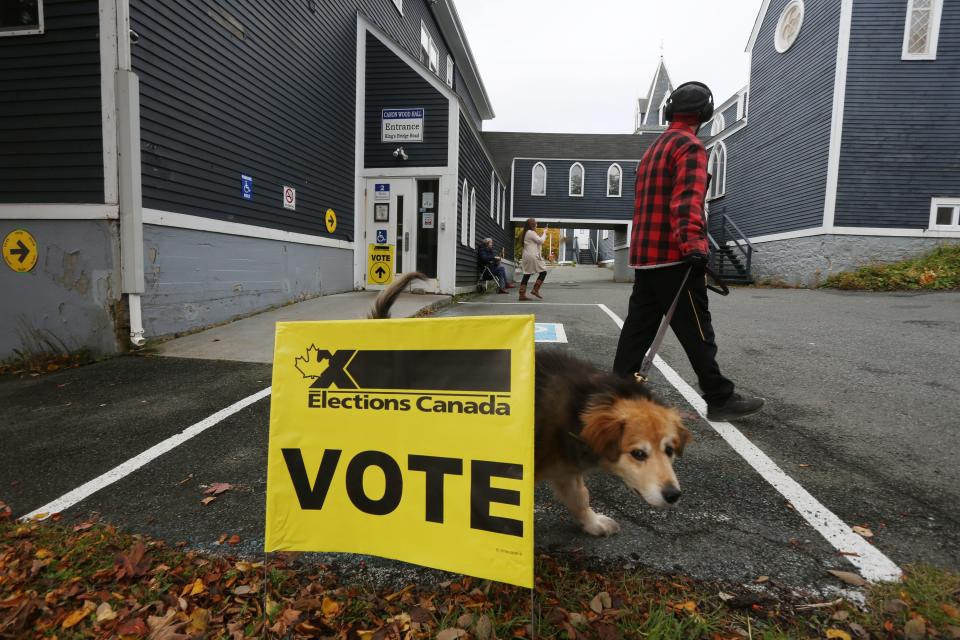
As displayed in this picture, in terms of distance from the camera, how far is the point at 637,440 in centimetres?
194

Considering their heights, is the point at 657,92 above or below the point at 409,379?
above

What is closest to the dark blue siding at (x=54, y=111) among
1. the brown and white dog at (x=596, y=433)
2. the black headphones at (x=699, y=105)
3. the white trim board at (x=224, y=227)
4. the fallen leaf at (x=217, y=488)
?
the white trim board at (x=224, y=227)

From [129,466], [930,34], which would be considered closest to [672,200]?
[129,466]

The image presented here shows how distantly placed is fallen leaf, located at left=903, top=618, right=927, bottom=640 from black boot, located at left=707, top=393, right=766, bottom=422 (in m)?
2.06

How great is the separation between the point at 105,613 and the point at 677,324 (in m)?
3.62

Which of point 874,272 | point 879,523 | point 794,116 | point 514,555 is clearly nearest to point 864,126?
point 794,116

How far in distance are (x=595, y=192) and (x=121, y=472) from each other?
29.8 meters

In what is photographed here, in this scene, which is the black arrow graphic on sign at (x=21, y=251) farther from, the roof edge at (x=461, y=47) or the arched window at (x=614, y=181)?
the arched window at (x=614, y=181)

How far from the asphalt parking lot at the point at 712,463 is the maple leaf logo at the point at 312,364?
1.04 meters

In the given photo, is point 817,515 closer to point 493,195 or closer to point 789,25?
point 789,25

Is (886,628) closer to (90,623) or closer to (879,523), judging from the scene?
(879,523)

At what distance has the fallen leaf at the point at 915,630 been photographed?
68.7 inches

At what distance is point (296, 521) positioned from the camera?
6.86 ft

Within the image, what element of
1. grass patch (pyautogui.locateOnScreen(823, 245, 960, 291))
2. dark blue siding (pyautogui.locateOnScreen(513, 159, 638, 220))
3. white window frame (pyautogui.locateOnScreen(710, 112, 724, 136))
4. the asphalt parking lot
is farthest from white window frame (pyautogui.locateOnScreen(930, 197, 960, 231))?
dark blue siding (pyautogui.locateOnScreen(513, 159, 638, 220))
